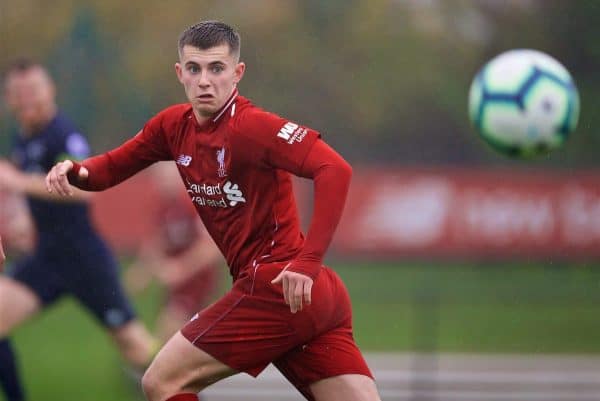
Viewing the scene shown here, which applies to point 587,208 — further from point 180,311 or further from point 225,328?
point 225,328

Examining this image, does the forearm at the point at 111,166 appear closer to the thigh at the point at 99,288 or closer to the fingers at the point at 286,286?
the fingers at the point at 286,286

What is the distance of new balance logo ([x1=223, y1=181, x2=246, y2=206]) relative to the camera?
5.20 m

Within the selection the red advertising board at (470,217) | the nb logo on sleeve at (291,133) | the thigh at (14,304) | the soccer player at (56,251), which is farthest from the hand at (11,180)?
the red advertising board at (470,217)

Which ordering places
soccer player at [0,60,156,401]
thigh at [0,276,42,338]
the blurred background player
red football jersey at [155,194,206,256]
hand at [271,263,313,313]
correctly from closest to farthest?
hand at [271,263,313,313] → thigh at [0,276,42,338] → soccer player at [0,60,156,401] → the blurred background player → red football jersey at [155,194,206,256]

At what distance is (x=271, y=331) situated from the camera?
205 inches

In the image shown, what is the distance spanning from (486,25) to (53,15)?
27.4 ft

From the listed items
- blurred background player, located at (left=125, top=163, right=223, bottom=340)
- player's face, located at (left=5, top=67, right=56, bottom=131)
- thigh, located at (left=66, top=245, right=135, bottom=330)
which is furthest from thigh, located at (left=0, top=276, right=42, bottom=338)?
blurred background player, located at (left=125, top=163, right=223, bottom=340)

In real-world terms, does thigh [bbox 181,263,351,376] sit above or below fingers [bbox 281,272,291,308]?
below

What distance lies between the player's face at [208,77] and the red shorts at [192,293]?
203 inches

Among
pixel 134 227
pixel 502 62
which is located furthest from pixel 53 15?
pixel 502 62

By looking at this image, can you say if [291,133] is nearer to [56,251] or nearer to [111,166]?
[111,166]

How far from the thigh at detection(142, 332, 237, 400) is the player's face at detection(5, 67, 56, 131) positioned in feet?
10.4

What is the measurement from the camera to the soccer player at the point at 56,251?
7906 mm

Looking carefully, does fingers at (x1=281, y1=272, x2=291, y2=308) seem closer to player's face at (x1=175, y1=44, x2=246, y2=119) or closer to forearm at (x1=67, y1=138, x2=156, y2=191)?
player's face at (x1=175, y1=44, x2=246, y2=119)
